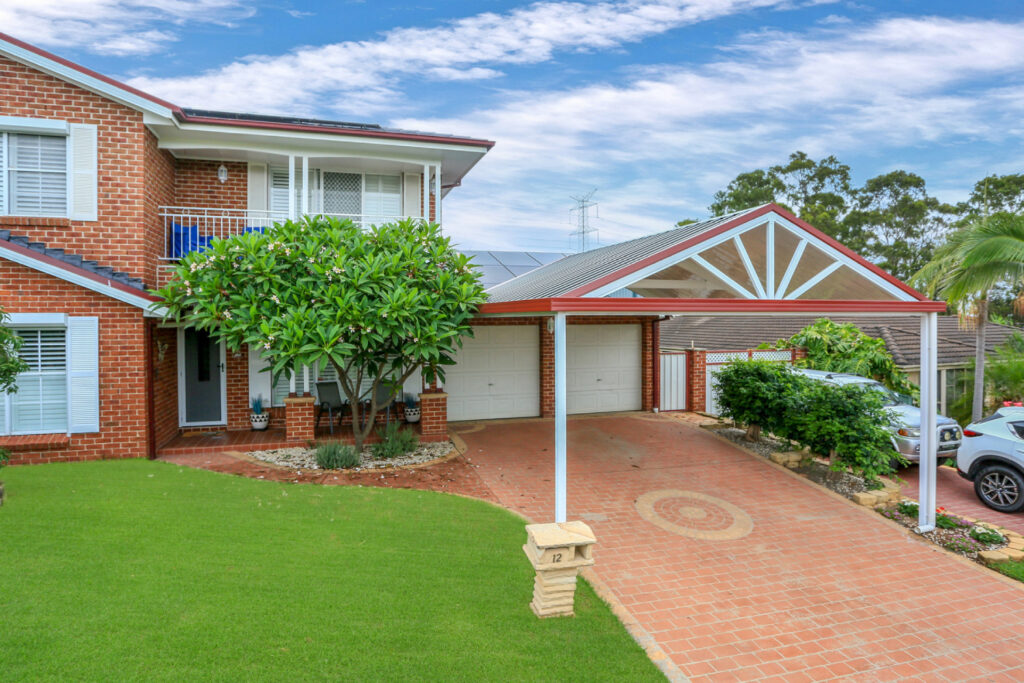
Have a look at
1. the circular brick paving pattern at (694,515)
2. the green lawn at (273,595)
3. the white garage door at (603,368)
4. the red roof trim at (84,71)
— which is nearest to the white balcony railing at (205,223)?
the red roof trim at (84,71)

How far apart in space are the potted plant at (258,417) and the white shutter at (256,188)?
3.87m

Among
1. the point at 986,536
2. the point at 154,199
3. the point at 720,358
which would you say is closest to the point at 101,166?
the point at 154,199

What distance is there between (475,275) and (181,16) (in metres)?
8.54

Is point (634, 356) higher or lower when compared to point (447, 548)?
higher

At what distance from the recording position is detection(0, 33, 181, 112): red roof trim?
9.12 metres

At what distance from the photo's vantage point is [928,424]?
24.7ft

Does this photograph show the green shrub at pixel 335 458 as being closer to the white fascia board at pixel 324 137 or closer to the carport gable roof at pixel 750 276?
the carport gable roof at pixel 750 276

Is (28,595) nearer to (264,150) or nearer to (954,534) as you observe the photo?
(264,150)

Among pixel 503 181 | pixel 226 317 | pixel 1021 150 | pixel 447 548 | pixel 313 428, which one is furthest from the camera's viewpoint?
pixel 503 181

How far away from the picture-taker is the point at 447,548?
5.95 metres

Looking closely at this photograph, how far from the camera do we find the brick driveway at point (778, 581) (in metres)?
4.59

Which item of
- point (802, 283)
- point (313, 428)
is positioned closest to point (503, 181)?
point (313, 428)

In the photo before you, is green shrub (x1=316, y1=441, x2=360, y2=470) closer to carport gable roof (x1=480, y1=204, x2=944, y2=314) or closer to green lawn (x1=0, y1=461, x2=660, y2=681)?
green lawn (x1=0, y1=461, x2=660, y2=681)

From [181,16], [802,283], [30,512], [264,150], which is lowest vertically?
[30,512]
